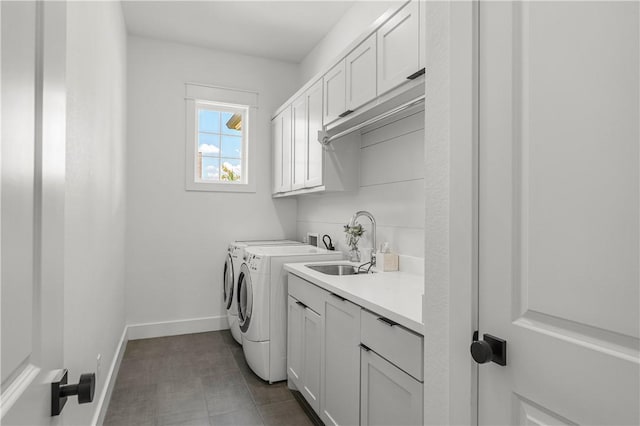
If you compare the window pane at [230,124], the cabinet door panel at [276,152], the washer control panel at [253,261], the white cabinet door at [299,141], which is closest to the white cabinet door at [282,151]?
the cabinet door panel at [276,152]

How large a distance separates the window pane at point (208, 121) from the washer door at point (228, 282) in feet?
4.55

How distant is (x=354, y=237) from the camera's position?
2688 mm

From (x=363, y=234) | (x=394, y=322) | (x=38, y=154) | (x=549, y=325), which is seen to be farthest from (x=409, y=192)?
(x=38, y=154)

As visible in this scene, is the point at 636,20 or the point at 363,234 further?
the point at 363,234

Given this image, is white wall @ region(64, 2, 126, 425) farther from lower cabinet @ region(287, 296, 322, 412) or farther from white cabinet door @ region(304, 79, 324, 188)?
white cabinet door @ region(304, 79, 324, 188)

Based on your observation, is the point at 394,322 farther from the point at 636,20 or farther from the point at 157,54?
the point at 157,54

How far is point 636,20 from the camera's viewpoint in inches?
24.3

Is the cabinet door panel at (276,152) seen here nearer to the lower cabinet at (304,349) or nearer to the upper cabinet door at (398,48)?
the lower cabinet at (304,349)

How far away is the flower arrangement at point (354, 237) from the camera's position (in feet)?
8.62

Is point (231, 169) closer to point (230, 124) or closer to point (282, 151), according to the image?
point (230, 124)

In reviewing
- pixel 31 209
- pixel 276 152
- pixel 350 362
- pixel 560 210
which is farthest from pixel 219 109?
pixel 560 210

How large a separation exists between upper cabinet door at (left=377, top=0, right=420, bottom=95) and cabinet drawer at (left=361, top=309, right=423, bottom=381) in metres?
1.12

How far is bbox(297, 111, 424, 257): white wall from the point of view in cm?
220

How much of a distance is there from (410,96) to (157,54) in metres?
2.92
